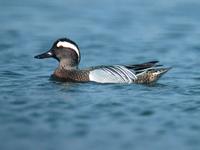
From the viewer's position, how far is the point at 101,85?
14680 mm

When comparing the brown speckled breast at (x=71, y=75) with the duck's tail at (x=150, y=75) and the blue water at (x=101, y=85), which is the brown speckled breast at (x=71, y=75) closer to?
the blue water at (x=101, y=85)

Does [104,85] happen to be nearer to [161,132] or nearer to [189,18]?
[161,132]

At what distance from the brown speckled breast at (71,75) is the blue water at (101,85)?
23cm

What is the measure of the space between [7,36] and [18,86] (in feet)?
17.9

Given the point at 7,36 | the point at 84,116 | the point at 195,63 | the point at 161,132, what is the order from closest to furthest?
1. the point at 161,132
2. the point at 84,116
3. the point at 195,63
4. the point at 7,36

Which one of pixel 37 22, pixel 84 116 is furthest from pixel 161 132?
pixel 37 22

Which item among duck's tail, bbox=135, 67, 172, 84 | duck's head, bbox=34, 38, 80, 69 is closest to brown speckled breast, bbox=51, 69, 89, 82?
duck's head, bbox=34, 38, 80, 69

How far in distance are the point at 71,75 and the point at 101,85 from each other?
78 cm

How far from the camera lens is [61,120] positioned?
1206 centimetres

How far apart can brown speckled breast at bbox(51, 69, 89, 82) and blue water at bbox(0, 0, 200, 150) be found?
8.9 inches

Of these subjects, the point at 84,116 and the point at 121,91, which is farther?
the point at 121,91

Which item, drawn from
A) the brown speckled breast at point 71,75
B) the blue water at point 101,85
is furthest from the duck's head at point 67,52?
the blue water at point 101,85

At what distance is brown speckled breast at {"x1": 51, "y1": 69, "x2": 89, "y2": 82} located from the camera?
1498 centimetres

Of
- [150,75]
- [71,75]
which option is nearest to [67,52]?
[71,75]
